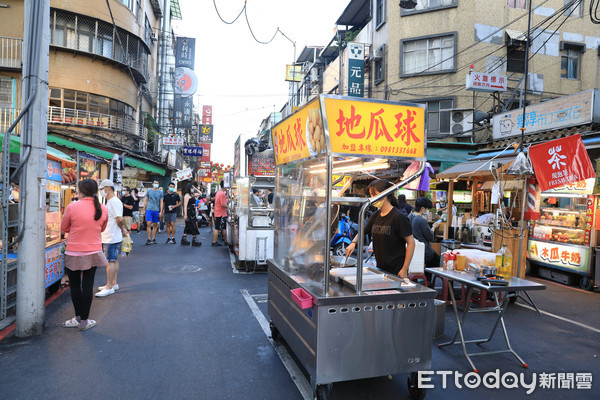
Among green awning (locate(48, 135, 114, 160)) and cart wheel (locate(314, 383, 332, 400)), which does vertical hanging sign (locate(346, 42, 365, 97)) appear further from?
cart wheel (locate(314, 383, 332, 400))

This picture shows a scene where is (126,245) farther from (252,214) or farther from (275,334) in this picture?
(275,334)

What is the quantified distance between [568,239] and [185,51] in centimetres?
2196

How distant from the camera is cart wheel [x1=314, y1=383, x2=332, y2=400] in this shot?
304cm

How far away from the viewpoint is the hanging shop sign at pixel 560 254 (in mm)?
7898

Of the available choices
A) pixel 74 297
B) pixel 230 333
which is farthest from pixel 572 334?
pixel 74 297

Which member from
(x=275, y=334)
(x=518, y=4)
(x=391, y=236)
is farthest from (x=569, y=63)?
(x=275, y=334)

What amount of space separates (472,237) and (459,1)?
12.2 m

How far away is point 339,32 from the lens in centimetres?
2389

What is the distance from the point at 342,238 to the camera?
413 inches

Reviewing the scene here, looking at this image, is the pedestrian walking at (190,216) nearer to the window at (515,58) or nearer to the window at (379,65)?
the window at (379,65)

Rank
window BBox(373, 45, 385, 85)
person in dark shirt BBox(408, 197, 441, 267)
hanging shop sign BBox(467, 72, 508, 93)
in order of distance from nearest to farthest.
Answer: person in dark shirt BBox(408, 197, 441, 267) < hanging shop sign BBox(467, 72, 508, 93) < window BBox(373, 45, 385, 85)

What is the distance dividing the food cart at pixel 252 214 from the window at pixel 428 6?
40.4ft

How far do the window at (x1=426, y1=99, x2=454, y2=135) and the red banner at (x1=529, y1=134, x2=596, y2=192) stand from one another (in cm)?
1030

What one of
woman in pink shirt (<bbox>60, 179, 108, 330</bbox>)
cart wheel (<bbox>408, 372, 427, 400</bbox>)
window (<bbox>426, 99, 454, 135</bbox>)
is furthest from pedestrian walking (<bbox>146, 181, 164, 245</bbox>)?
window (<bbox>426, 99, 454, 135</bbox>)
